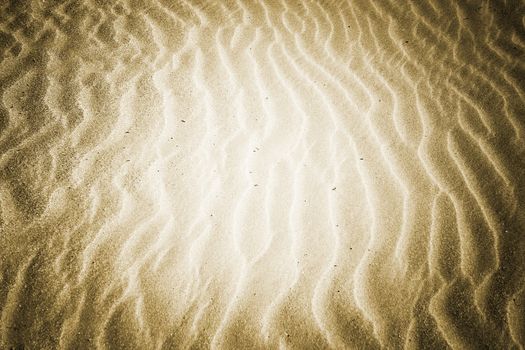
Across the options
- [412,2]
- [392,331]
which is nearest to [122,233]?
[392,331]

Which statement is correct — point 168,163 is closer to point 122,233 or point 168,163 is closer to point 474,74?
point 122,233

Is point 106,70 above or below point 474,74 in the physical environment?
above

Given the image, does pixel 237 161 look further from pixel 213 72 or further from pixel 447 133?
pixel 447 133

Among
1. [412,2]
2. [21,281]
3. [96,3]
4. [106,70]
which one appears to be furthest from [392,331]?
[96,3]

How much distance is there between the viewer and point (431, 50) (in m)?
3.46

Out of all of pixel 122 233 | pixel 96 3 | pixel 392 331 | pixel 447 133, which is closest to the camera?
pixel 392 331

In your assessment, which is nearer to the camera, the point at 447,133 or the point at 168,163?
the point at 168,163

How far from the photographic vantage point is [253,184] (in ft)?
8.09

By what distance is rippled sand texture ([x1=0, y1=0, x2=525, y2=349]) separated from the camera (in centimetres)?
195

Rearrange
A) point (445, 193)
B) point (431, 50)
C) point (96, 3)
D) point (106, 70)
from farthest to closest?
point (96, 3)
point (431, 50)
point (106, 70)
point (445, 193)

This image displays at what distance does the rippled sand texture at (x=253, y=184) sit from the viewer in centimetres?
195

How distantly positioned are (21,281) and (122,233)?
619 millimetres

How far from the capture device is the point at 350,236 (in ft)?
7.41

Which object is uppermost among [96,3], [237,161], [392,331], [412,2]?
[96,3]
